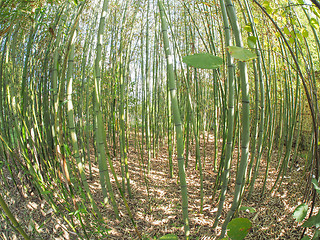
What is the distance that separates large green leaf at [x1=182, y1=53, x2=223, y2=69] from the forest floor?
3.85 feet

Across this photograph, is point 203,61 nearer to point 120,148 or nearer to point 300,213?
point 300,213

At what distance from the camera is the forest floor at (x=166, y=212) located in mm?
1433

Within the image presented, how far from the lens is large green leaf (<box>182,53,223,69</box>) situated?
0.47 m

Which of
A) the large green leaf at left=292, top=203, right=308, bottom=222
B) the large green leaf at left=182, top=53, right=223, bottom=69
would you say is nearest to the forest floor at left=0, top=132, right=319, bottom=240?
the large green leaf at left=292, top=203, right=308, bottom=222

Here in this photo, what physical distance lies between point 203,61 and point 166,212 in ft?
5.35

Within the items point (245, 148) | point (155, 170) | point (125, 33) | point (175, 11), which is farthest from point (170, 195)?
point (175, 11)

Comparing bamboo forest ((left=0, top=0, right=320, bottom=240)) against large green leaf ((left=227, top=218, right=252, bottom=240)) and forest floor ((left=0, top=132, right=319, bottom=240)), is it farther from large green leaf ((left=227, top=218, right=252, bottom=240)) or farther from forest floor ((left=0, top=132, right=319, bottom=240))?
large green leaf ((left=227, top=218, right=252, bottom=240))

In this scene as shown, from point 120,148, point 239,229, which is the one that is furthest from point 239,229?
point 120,148

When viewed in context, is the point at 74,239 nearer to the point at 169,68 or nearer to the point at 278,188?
the point at 169,68

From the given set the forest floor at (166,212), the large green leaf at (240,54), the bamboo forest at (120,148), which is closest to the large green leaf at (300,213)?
the bamboo forest at (120,148)

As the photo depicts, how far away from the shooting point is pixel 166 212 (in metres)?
1.82

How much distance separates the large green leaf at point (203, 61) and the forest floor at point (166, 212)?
3.85ft

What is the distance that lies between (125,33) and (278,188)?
2.10 m

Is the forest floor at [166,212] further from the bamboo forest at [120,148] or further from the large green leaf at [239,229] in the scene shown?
the large green leaf at [239,229]
